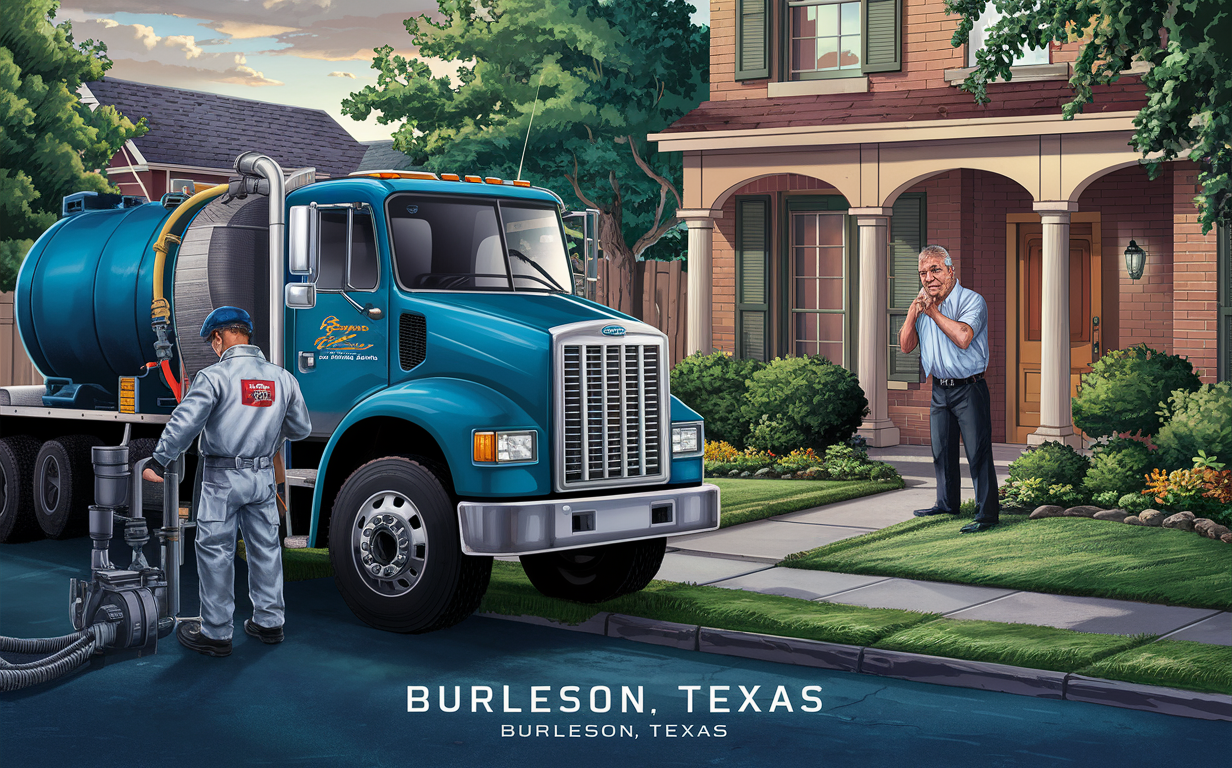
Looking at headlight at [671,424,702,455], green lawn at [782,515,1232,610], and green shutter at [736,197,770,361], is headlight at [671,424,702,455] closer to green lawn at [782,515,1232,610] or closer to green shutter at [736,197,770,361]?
green lawn at [782,515,1232,610]

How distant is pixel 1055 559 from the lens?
10734 mm

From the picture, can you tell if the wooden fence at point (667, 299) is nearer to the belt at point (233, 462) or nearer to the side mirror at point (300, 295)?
the side mirror at point (300, 295)

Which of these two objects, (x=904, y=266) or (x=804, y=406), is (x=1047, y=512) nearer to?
(x=804, y=406)

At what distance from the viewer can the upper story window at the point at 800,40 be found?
743 inches

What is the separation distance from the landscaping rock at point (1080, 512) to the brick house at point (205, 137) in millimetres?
25039

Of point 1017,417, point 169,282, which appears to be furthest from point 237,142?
point 169,282

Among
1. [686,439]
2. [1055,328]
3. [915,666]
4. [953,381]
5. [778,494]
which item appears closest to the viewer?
[915,666]

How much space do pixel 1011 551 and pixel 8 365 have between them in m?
16.8

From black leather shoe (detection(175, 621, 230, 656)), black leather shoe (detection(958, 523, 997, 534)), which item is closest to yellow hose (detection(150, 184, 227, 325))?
black leather shoe (detection(175, 621, 230, 656))

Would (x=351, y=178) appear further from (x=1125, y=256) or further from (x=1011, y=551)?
(x=1125, y=256)

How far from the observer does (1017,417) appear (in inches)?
738

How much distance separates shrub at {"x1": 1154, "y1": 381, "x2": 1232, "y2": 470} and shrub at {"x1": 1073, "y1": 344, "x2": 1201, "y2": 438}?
1.26 feet

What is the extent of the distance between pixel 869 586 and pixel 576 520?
2584mm

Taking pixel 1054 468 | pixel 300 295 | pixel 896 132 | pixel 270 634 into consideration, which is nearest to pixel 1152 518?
pixel 1054 468
